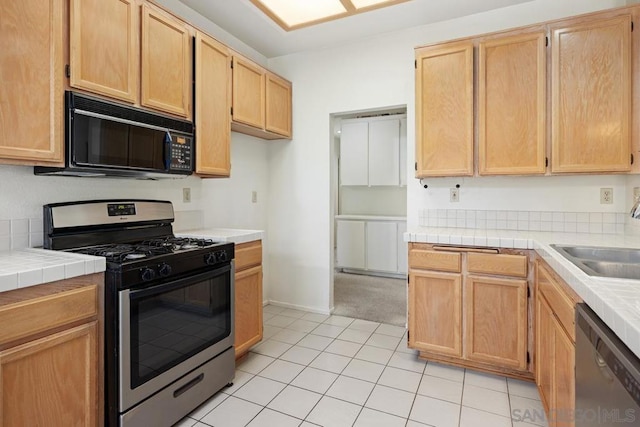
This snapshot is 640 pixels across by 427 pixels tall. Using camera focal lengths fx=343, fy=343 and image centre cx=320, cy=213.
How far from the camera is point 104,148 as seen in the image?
178 centimetres

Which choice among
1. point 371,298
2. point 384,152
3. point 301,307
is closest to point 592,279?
point 301,307

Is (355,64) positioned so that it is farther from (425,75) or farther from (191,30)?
(191,30)

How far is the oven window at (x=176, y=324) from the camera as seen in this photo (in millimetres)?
1581

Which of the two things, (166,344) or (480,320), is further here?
(480,320)

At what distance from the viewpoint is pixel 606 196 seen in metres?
2.46

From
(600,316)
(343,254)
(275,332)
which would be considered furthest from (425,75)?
(343,254)

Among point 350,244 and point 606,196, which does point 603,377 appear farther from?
point 350,244

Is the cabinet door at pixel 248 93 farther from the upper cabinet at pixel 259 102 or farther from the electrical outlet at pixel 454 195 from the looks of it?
the electrical outlet at pixel 454 195

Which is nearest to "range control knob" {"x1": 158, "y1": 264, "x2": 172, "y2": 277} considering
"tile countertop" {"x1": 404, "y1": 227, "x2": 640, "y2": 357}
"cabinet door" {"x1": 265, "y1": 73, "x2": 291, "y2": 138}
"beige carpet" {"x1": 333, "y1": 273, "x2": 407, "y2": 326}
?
"tile countertop" {"x1": 404, "y1": 227, "x2": 640, "y2": 357}

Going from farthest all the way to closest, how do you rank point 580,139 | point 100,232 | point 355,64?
1. point 355,64
2. point 580,139
3. point 100,232

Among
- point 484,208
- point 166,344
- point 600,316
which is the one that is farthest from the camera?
point 484,208

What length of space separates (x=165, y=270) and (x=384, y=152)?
12.8ft

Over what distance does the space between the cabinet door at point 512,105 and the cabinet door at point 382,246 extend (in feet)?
8.04

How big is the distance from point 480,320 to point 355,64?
247cm
